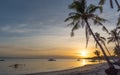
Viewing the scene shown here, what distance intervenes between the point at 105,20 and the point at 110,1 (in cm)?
245

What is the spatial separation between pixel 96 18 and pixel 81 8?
88.7 inches

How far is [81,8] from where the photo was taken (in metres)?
29.2

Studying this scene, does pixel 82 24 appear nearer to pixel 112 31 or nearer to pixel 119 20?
pixel 119 20

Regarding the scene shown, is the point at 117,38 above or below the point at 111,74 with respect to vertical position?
above

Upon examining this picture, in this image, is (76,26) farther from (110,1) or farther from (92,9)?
(110,1)

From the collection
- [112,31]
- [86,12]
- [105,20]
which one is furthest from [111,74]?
[112,31]

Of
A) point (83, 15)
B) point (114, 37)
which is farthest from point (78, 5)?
point (114, 37)

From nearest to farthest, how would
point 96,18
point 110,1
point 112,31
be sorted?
point 110,1 < point 96,18 < point 112,31

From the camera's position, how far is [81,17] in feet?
95.6

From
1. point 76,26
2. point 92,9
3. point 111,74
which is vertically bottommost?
point 111,74

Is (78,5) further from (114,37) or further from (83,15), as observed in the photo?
(114,37)

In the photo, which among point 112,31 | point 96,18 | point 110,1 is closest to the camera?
point 110,1

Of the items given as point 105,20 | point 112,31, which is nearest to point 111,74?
point 105,20

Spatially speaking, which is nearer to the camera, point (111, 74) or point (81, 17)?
point (111, 74)
